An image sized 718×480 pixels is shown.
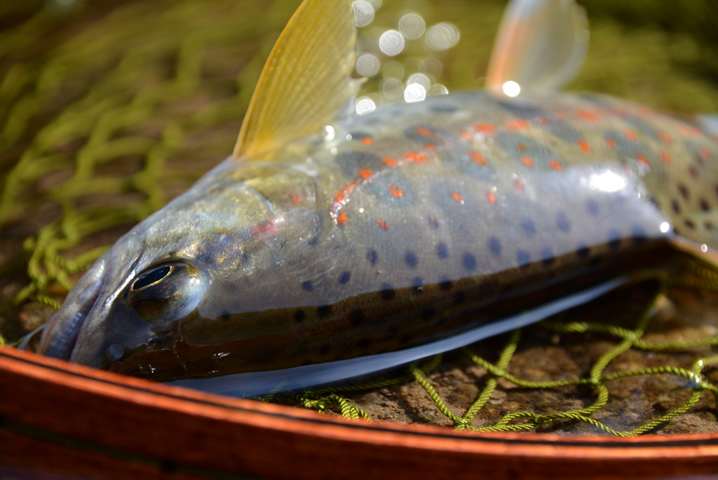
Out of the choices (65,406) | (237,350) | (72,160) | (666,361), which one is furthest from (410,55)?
(65,406)

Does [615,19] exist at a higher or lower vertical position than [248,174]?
lower

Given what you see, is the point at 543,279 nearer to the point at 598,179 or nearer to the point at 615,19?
the point at 598,179

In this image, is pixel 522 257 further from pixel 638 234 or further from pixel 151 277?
pixel 151 277

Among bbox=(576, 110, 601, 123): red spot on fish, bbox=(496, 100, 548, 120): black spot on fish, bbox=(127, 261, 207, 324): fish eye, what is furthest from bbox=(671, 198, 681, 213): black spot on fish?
bbox=(127, 261, 207, 324): fish eye

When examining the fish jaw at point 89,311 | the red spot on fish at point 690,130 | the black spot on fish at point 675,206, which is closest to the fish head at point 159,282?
the fish jaw at point 89,311

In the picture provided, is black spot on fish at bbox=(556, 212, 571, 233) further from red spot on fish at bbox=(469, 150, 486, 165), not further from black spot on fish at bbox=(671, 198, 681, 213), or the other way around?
black spot on fish at bbox=(671, 198, 681, 213)

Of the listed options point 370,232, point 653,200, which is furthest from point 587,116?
point 370,232
